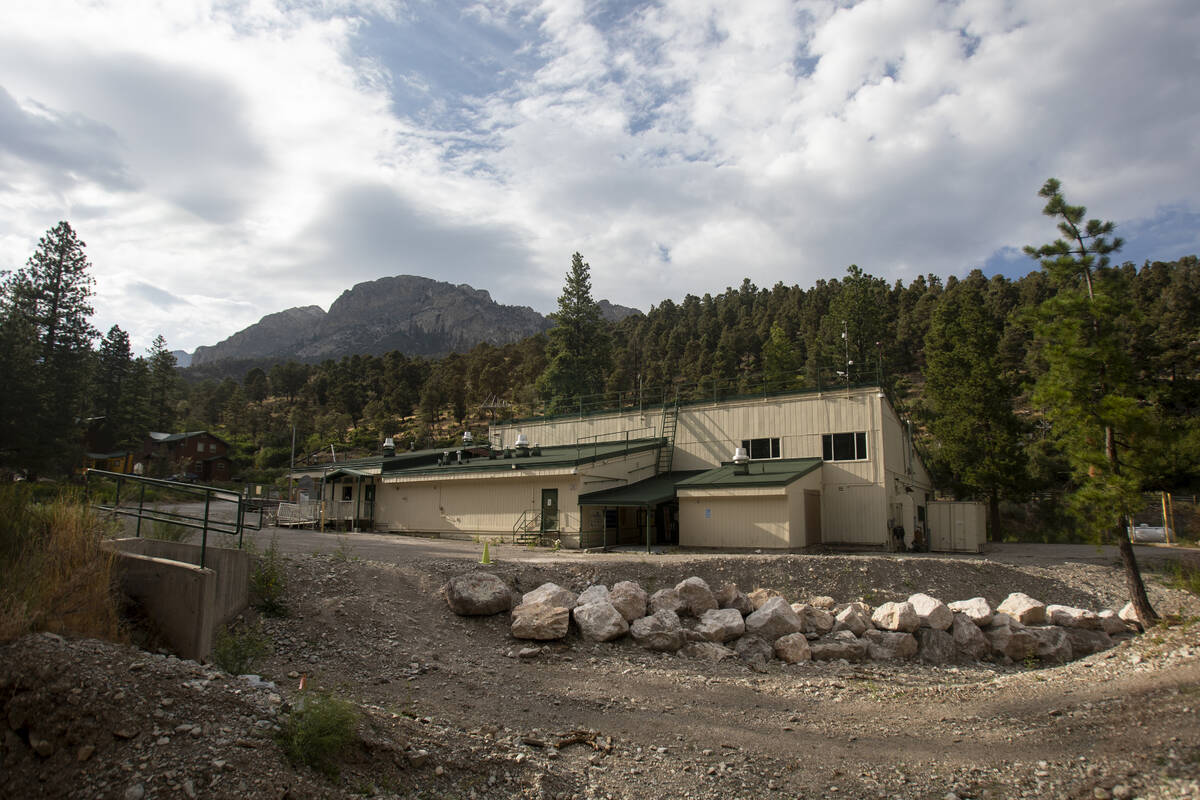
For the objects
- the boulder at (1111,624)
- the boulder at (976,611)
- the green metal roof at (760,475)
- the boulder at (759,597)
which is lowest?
the boulder at (1111,624)

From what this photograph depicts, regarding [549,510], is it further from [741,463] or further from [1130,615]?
[1130,615]

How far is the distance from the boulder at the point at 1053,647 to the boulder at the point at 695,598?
20.9ft

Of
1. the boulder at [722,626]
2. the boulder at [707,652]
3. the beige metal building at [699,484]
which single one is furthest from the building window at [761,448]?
the boulder at [707,652]

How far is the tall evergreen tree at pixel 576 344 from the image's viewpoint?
54750mm

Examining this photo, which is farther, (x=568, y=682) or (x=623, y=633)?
(x=623, y=633)

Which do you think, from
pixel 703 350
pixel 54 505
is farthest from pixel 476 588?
pixel 703 350

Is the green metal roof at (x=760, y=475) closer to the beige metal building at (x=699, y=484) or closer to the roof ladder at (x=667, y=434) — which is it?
the beige metal building at (x=699, y=484)

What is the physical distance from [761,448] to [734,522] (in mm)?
5733

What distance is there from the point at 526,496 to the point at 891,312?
75.3 meters

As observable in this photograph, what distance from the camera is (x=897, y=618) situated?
13.4 metres

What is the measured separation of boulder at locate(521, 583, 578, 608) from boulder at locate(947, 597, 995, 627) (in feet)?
26.8

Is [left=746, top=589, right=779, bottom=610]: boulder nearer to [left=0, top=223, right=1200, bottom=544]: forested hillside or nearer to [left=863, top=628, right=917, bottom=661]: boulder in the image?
[left=863, top=628, right=917, bottom=661]: boulder

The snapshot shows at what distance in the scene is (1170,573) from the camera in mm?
18719

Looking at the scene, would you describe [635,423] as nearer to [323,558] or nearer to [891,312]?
[323,558]
